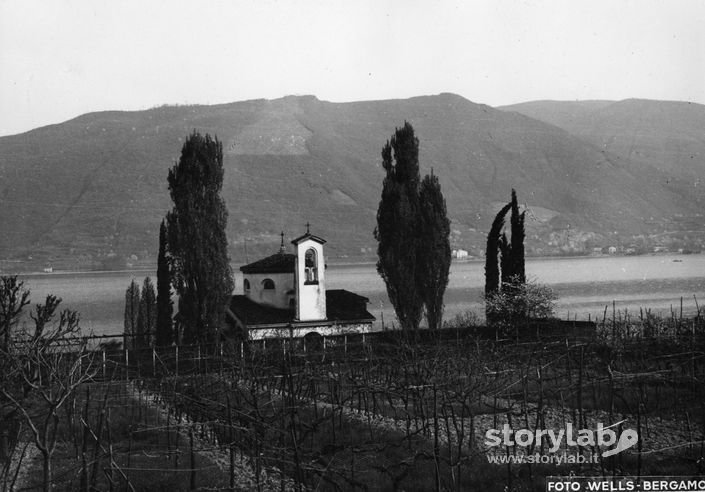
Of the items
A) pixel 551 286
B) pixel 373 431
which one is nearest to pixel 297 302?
pixel 373 431

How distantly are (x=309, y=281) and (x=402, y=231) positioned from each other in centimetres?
547

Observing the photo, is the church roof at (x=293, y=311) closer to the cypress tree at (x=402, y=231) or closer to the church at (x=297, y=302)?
the church at (x=297, y=302)

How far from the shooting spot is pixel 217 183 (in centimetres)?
3944

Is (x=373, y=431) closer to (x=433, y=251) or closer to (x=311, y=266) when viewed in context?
(x=311, y=266)

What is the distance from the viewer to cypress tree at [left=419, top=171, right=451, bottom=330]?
42312 millimetres

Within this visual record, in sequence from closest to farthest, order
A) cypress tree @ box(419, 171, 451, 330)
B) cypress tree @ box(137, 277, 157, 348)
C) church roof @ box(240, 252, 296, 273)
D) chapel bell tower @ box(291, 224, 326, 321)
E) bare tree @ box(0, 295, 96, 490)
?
bare tree @ box(0, 295, 96, 490) → chapel bell tower @ box(291, 224, 326, 321) → cypress tree @ box(419, 171, 451, 330) → church roof @ box(240, 252, 296, 273) → cypress tree @ box(137, 277, 157, 348)

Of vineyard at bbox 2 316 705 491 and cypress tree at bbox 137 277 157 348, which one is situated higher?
cypress tree at bbox 137 277 157 348

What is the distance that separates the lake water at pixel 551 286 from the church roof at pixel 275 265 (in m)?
28.6

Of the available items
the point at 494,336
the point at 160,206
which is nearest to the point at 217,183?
the point at 494,336

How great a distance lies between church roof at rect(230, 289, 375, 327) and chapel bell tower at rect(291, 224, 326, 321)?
58 cm

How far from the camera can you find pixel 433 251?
42938 mm

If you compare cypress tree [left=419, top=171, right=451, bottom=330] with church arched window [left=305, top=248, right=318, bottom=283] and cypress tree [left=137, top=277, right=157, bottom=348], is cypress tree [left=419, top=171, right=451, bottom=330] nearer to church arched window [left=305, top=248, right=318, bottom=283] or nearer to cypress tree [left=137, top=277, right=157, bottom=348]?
church arched window [left=305, top=248, right=318, bottom=283]

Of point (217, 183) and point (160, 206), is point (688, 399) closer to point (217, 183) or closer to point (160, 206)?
point (217, 183)

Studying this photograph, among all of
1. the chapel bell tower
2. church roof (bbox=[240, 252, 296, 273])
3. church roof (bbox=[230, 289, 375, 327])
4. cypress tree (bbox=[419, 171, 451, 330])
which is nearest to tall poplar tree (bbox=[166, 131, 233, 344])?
church roof (bbox=[230, 289, 375, 327])
